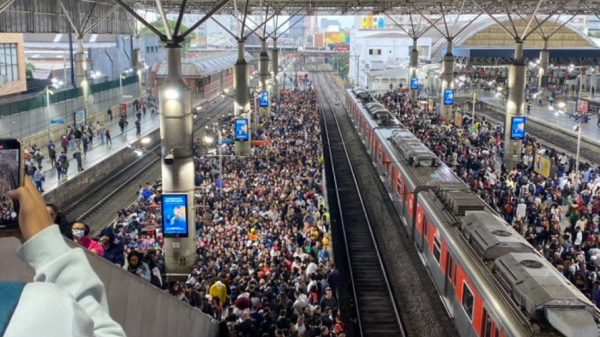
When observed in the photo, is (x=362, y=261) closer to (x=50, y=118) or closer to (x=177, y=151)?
(x=177, y=151)

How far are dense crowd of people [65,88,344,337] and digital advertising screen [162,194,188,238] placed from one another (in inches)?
39.2

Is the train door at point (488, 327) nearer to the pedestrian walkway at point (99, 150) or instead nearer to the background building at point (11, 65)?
the pedestrian walkway at point (99, 150)

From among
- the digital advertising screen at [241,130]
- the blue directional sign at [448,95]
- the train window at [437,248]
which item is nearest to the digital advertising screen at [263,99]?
the blue directional sign at [448,95]

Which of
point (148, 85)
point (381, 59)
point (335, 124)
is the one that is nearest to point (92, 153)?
point (335, 124)

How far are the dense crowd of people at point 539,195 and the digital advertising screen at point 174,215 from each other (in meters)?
9.01

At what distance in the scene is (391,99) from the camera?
57.0 m

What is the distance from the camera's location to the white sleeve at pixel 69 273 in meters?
1.58

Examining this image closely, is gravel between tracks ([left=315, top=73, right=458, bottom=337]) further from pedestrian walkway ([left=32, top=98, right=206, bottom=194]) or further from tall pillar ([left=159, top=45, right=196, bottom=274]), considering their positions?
pedestrian walkway ([left=32, top=98, right=206, bottom=194])

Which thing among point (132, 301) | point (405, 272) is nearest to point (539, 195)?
point (405, 272)

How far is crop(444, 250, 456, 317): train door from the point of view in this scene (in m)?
14.5

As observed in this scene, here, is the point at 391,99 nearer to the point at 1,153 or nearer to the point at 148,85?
the point at 148,85

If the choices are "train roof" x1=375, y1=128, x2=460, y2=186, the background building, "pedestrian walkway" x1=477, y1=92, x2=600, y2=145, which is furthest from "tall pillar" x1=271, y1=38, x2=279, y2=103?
"train roof" x1=375, y1=128, x2=460, y2=186

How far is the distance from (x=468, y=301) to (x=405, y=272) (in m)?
6.58

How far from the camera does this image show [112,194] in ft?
100.0
